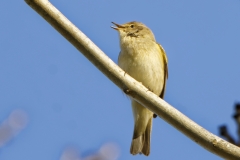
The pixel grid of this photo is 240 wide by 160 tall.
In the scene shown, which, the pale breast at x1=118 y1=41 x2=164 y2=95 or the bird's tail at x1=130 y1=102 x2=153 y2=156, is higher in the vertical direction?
the pale breast at x1=118 y1=41 x2=164 y2=95

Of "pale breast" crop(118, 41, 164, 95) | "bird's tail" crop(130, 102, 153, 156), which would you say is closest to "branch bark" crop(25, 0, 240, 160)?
"pale breast" crop(118, 41, 164, 95)

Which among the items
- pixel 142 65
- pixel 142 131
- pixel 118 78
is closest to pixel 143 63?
pixel 142 65

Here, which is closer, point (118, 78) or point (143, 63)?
point (118, 78)

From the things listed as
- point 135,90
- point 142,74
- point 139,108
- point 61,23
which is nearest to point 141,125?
point 139,108

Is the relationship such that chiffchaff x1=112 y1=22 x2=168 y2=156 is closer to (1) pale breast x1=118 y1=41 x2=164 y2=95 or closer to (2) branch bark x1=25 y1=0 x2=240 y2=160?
(1) pale breast x1=118 y1=41 x2=164 y2=95

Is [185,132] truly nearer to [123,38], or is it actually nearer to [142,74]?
[142,74]

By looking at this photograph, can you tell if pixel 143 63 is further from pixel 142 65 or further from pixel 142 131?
pixel 142 131

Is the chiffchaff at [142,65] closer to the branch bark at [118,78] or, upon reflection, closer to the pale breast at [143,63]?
the pale breast at [143,63]
